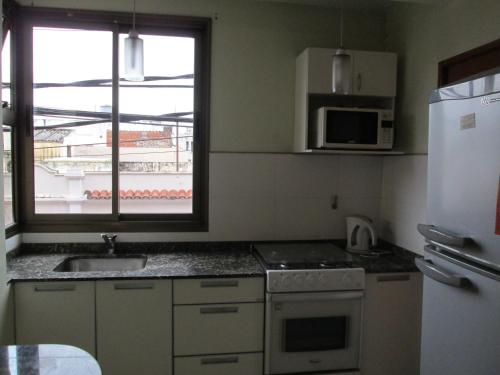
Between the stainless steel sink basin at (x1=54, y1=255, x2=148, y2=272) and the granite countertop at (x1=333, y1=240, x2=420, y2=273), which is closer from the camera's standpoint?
the granite countertop at (x1=333, y1=240, x2=420, y2=273)

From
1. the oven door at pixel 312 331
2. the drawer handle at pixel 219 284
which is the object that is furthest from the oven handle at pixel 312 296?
the drawer handle at pixel 219 284

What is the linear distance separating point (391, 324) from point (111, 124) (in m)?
2.30

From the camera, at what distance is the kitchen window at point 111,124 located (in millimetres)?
2848

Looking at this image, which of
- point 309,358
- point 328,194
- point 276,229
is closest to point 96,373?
point 309,358

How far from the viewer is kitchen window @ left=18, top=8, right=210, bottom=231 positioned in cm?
285

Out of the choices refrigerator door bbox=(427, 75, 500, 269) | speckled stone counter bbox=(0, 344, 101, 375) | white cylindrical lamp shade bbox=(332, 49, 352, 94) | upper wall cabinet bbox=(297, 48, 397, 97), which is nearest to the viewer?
speckled stone counter bbox=(0, 344, 101, 375)

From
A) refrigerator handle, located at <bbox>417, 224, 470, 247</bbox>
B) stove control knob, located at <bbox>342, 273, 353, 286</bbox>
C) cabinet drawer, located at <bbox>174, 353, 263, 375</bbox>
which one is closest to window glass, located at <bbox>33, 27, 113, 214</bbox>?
cabinet drawer, located at <bbox>174, 353, 263, 375</bbox>

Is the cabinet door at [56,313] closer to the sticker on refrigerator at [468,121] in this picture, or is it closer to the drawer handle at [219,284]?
the drawer handle at [219,284]

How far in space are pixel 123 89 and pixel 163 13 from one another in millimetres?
595

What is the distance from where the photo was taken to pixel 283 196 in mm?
3068

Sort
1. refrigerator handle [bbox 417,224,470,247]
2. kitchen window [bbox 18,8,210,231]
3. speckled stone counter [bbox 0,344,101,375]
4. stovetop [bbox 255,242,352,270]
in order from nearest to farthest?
speckled stone counter [bbox 0,344,101,375] < refrigerator handle [bbox 417,224,470,247] < stovetop [bbox 255,242,352,270] < kitchen window [bbox 18,8,210,231]

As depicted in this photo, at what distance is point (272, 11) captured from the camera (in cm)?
298

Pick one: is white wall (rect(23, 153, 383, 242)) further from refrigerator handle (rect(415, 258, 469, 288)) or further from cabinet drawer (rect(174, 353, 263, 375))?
refrigerator handle (rect(415, 258, 469, 288))

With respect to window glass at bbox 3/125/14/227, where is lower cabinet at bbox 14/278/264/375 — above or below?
below
